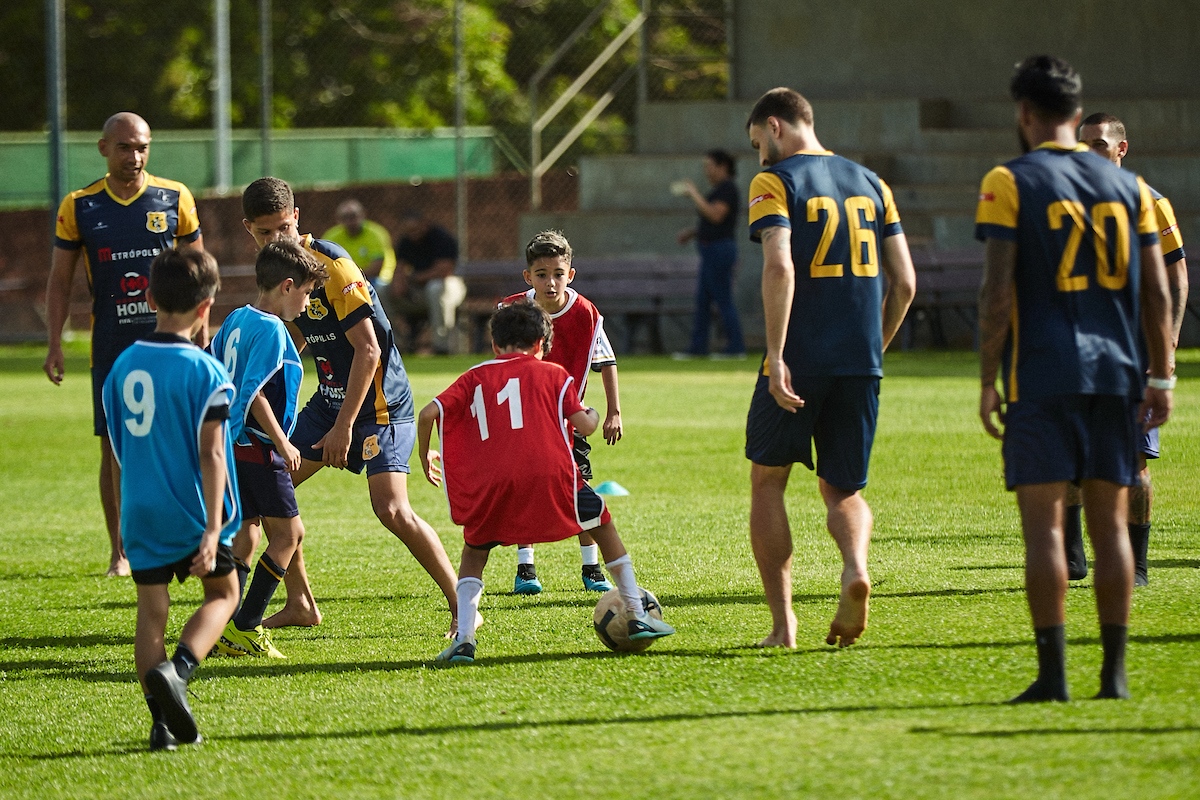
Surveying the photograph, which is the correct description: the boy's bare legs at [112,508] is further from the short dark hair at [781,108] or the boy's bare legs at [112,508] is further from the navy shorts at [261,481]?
the short dark hair at [781,108]

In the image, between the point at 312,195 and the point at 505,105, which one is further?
the point at 505,105

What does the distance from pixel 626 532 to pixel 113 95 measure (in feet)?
95.2

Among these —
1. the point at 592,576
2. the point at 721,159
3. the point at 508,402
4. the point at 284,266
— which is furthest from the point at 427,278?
the point at 508,402

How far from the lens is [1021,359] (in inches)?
202

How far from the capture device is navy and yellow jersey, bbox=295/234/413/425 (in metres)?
6.74

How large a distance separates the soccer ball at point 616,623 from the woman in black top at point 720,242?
1438 cm

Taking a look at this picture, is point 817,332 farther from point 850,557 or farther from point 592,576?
point 592,576

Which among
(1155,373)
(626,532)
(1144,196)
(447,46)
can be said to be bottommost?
(626,532)

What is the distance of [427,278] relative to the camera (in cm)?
2286

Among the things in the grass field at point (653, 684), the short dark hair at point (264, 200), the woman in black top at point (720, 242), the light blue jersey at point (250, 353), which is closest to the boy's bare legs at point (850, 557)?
the grass field at point (653, 684)

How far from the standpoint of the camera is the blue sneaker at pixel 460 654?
6.31 metres

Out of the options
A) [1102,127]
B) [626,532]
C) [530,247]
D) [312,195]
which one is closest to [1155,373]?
[1102,127]

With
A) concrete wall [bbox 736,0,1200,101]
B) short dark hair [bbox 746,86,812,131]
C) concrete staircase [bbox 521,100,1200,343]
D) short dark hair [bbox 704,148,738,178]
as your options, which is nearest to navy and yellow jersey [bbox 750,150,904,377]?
short dark hair [bbox 746,86,812,131]

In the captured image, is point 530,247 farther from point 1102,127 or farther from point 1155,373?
point 1155,373
